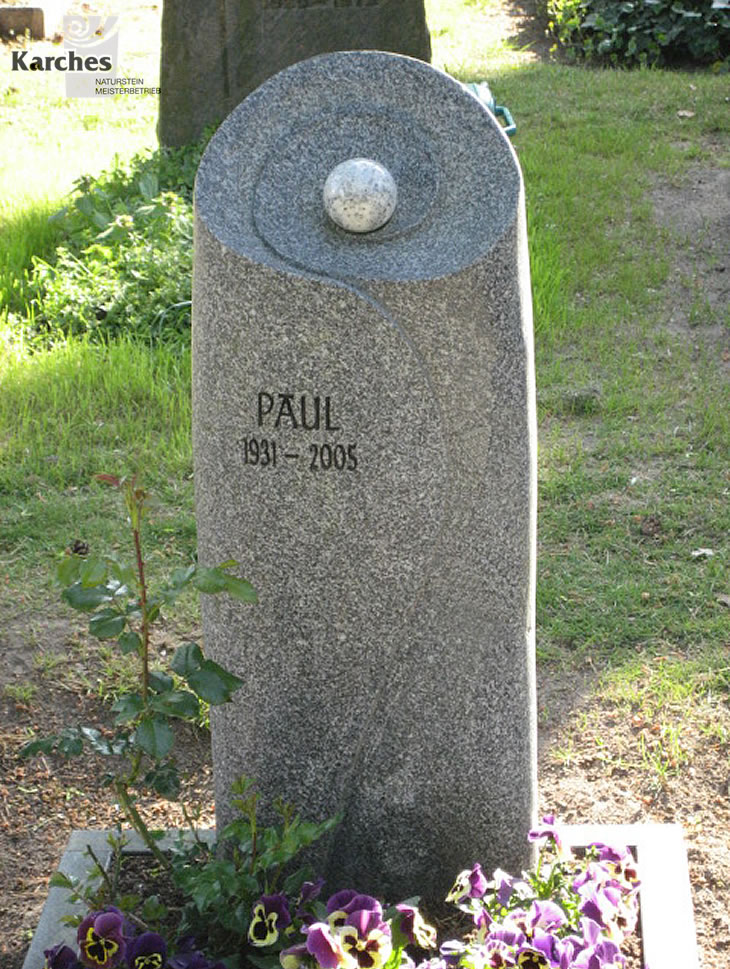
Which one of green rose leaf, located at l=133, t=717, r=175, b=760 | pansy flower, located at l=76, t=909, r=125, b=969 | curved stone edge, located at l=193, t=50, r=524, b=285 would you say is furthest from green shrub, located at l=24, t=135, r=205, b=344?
pansy flower, located at l=76, t=909, r=125, b=969

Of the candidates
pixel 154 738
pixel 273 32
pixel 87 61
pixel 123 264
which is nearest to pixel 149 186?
pixel 123 264

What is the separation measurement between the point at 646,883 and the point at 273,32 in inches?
200

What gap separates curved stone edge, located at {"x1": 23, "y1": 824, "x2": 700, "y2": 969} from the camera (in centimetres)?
260

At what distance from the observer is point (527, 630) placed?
2.52 meters

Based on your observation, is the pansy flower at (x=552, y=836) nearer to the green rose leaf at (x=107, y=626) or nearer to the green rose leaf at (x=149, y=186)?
the green rose leaf at (x=107, y=626)

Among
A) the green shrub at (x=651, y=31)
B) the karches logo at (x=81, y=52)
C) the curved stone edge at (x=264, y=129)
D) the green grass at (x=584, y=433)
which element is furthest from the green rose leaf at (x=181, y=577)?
the karches logo at (x=81, y=52)

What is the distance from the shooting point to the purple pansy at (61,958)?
2.45 meters

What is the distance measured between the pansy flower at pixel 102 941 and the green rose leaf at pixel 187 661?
452mm

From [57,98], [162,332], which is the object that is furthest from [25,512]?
[57,98]

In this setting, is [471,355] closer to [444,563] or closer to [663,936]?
[444,563]

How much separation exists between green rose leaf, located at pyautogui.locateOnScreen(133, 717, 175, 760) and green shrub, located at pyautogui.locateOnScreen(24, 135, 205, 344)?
3.37m

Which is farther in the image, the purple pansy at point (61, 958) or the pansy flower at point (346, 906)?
the purple pansy at point (61, 958)

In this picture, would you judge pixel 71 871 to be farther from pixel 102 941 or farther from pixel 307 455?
pixel 307 455

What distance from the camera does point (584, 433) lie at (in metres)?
4.96
